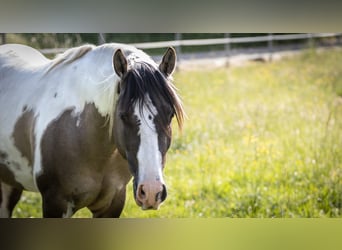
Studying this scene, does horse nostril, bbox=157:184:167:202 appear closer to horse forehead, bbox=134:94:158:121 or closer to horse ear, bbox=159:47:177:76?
horse forehead, bbox=134:94:158:121

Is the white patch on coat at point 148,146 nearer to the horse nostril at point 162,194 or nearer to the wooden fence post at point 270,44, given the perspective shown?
the horse nostril at point 162,194

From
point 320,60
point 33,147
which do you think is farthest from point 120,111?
point 320,60

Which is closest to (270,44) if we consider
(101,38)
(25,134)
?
(101,38)

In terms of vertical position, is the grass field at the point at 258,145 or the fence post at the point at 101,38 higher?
the fence post at the point at 101,38

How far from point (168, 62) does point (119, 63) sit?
0.71ft

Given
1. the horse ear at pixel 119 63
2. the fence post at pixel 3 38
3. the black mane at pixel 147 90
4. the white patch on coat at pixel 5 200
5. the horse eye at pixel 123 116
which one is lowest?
the white patch on coat at pixel 5 200

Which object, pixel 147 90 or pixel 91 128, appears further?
pixel 91 128

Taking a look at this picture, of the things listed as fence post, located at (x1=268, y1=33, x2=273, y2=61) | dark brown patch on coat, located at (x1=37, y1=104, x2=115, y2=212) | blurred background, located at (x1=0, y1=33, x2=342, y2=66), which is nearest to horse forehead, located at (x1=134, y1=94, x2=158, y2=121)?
dark brown patch on coat, located at (x1=37, y1=104, x2=115, y2=212)

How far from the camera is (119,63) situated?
205 cm

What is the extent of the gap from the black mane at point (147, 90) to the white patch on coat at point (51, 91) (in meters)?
0.07

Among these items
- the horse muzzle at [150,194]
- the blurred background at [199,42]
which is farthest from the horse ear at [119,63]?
the blurred background at [199,42]

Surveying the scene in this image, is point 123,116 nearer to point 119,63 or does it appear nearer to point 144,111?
point 144,111

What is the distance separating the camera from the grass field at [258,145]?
2.99 meters
